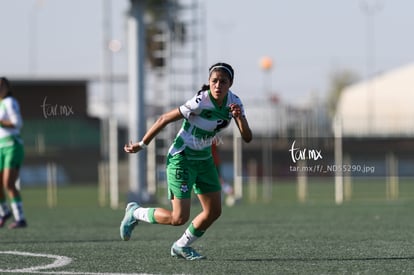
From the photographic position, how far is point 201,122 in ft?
33.4

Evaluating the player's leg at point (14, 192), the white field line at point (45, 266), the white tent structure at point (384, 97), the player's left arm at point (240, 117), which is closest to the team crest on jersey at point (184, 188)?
the player's left arm at point (240, 117)

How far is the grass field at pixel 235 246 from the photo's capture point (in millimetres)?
9562

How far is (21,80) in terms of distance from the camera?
4588cm

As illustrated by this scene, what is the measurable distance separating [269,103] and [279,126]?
6.06ft

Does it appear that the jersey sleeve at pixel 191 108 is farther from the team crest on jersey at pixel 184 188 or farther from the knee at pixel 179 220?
the knee at pixel 179 220

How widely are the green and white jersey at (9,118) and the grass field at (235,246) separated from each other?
1.37 meters

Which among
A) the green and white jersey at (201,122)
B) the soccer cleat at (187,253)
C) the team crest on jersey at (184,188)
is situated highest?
the green and white jersey at (201,122)

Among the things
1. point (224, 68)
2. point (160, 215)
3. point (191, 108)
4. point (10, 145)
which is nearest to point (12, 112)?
point (10, 145)

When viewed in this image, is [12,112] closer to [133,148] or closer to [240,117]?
[133,148]

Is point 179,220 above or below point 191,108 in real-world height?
below

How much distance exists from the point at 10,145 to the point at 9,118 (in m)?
0.45

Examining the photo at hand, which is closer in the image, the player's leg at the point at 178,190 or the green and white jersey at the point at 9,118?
the player's leg at the point at 178,190

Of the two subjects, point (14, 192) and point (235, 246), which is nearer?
point (235, 246)

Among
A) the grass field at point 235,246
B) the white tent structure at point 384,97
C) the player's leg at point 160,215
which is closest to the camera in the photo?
the grass field at point 235,246
